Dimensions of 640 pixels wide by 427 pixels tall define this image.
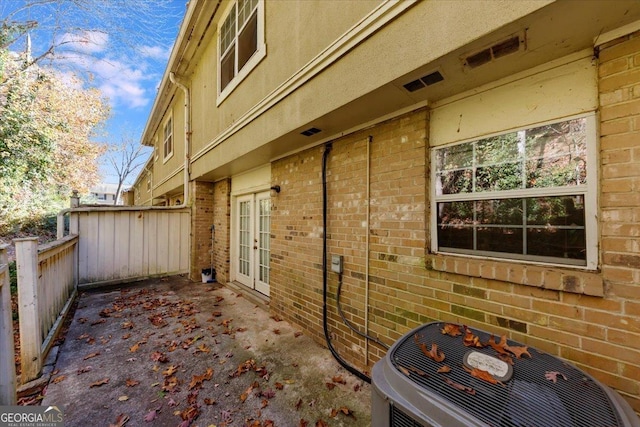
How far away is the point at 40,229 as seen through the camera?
12000mm

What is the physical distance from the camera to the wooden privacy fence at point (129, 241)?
6215 mm

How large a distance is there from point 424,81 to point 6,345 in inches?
166

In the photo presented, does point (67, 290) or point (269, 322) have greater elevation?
A: point (67, 290)

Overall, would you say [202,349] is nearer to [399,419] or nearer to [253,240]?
[253,240]

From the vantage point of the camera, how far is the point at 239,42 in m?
4.85

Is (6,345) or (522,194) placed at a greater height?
(522,194)

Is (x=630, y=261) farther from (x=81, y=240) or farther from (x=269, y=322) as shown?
(x=81, y=240)

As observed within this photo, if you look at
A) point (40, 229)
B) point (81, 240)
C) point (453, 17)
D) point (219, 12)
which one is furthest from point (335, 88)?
point (40, 229)

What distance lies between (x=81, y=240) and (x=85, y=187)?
43.8 feet

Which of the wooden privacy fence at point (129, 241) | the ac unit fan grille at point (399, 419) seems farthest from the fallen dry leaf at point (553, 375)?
the wooden privacy fence at point (129, 241)

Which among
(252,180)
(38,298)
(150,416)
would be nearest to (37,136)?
(252,180)

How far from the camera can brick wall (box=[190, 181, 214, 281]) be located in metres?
7.17

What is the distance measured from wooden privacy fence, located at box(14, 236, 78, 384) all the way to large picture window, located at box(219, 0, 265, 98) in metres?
3.77

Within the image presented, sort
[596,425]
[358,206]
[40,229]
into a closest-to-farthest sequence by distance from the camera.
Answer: [596,425], [358,206], [40,229]
